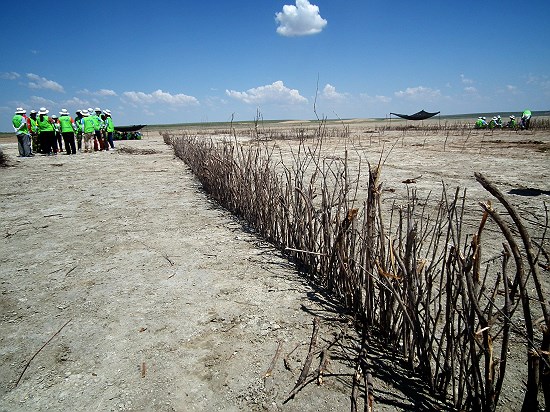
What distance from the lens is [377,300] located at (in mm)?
1874

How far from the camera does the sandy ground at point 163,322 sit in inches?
59.2

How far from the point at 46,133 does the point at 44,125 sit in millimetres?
714

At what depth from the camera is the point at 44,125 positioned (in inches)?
487

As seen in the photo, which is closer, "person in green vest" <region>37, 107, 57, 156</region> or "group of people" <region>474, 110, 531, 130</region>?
"person in green vest" <region>37, 107, 57, 156</region>

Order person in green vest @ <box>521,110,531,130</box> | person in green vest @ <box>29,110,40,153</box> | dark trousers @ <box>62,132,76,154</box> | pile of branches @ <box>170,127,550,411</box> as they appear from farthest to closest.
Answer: person in green vest @ <box>521,110,531,130</box>, dark trousers @ <box>62,132,76,154</box>, person in green vest @ <box>29,110,40,153</box>, pile of branches @ <box>170,127,550,411</box>

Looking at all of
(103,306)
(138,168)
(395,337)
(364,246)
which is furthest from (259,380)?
(138,168)

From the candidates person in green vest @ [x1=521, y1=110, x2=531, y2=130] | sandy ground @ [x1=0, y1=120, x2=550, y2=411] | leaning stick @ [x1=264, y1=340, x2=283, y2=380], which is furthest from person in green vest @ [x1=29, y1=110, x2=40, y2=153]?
person in green vest @ [x1=521, y1=110, x2=531, y2=130]

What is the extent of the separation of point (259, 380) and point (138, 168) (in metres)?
9.08

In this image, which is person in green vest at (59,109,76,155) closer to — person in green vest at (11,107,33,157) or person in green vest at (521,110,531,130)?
person in green vest at (11,107,33,157)

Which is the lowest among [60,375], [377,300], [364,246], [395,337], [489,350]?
[60,375]

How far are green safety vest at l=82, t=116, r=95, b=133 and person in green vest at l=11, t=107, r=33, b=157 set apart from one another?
1.93m

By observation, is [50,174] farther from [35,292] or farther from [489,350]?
[489,350]

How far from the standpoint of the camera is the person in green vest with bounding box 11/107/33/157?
37.6 ft

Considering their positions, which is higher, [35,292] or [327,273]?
[327,273]
